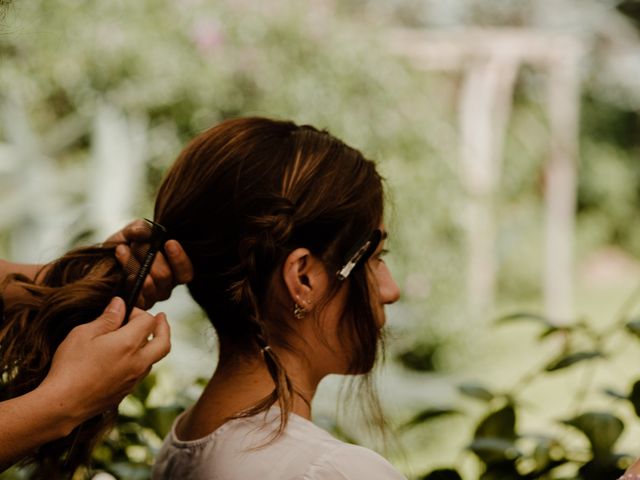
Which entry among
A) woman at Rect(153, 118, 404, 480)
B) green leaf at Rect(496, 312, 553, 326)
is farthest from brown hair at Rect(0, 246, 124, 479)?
green leaf at Rect(496, 312, 553, 326)

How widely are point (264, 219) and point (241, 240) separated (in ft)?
0.16

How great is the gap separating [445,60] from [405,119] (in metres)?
2.13

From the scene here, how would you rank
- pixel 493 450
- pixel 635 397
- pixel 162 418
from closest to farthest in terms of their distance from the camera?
pixel 635 397
pixel 493 450
pixel 162 418

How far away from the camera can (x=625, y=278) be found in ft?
40.7

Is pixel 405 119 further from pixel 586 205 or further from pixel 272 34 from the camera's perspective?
pixel 586 205

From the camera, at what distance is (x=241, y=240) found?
127 centimetres

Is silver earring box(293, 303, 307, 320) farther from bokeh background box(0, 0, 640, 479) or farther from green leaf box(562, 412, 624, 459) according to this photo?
bokeh background box(0, 0, 640, 479)

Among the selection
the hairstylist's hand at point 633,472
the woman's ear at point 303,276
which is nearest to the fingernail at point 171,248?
the woman's ear at point 303,276

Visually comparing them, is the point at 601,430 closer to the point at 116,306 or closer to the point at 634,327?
the point at 634,327

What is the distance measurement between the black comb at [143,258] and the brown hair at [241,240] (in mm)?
42

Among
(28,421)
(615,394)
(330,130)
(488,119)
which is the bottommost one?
(488,119)

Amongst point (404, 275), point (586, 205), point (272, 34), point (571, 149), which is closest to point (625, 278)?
point (586, 205)

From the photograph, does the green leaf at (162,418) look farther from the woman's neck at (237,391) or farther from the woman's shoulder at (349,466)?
the woman's shoulder at (349,466)

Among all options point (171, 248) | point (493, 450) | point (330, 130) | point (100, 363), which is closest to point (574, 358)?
point (493, 450)
